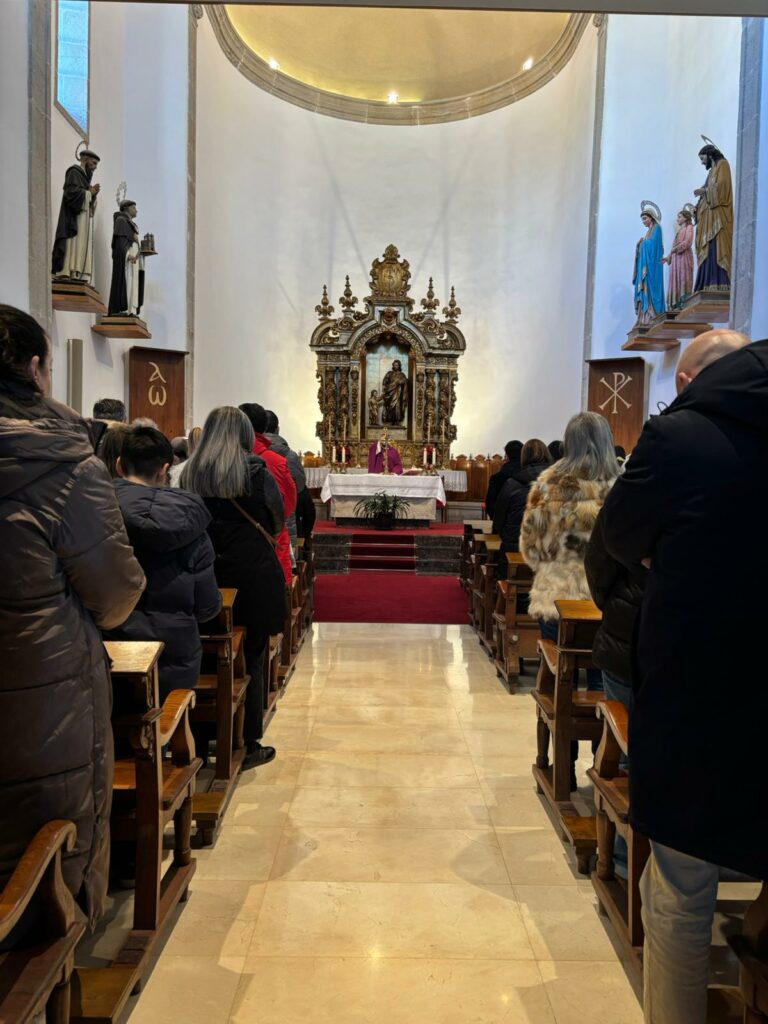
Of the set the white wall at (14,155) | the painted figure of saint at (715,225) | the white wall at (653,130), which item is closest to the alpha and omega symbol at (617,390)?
the white wall at (653,130)

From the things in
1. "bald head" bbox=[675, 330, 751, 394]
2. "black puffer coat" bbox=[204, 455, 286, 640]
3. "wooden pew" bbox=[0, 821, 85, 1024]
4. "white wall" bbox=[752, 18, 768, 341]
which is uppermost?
"white wall" bbox=[752, 18, 768, 341]

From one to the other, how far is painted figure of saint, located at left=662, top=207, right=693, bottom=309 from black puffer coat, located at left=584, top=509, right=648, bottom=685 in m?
7.98

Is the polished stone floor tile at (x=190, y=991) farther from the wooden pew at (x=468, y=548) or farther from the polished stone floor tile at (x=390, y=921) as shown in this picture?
the wooden pew at (x=468, y=548)

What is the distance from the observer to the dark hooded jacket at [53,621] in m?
1.63

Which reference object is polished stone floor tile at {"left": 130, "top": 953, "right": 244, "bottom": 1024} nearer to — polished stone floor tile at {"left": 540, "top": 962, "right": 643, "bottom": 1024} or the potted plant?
polished stone floor tile at {"left": 540, "top": 962, "right": 643, "bottom": 1024}

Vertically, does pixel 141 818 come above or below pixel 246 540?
below

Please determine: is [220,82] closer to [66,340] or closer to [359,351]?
[359,351]

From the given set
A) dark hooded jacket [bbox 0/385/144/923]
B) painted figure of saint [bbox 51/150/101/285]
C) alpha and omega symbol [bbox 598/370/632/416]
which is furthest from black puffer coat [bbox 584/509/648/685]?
alpha and omega symbol [bbox 598/370/632/416]

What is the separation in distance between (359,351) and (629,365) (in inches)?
187

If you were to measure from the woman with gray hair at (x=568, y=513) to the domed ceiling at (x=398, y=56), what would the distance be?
531 inches

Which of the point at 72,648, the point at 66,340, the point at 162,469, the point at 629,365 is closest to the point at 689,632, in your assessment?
the point at 72,648

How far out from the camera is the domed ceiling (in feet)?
49.8

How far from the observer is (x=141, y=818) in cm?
239

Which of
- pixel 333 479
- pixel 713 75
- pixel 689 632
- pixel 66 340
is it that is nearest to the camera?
pixel 689 632
